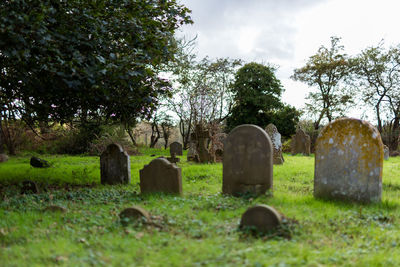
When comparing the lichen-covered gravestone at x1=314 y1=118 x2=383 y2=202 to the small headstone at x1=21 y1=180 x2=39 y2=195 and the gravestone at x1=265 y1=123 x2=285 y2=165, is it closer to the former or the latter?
the small headstone at x1=21 y1=180 x2=39 y2=195

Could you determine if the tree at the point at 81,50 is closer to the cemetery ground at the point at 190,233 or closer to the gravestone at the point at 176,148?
the cemetery ground at the point at 190,233

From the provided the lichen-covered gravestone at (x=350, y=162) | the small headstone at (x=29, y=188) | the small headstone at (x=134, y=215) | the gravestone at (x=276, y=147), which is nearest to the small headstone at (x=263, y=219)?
the small headstone at (x=134, y=215)

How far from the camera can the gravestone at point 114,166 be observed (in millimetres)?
9672

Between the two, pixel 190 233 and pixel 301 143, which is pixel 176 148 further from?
pixel 190 233

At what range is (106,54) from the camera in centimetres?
841

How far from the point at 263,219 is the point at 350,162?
3405 mm

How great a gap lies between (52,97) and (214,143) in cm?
856

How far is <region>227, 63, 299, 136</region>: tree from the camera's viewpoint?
102 feet

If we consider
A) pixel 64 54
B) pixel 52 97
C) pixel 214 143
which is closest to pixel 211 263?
pixel 64 54

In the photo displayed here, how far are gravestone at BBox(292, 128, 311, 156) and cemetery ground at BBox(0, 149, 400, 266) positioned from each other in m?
17.0

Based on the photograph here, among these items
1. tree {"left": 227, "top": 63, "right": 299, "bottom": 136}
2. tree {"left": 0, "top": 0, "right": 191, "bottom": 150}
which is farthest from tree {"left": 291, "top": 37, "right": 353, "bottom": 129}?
tree {"left": 0, "top": 0, "right": 191, "bottom": 150}

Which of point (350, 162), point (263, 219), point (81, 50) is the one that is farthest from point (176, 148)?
point (263, 219)

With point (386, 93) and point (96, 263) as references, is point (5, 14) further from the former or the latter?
point (386, 93)

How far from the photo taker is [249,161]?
7312 mm
